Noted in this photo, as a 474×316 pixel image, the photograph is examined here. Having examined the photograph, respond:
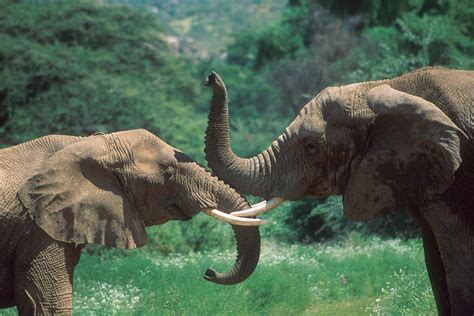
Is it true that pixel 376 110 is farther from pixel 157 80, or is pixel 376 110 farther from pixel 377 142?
pixel 157 80

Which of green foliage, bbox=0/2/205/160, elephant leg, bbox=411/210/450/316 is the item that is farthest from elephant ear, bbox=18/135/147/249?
green foliage, bbox=0/2/205/160

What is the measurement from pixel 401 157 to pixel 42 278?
2180 millimetres

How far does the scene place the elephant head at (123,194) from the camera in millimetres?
6312

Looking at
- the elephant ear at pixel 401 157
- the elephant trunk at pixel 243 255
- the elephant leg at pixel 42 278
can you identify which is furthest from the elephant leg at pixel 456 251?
the elephant leg at pixel 42 278

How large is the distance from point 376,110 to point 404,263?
15.4 feet

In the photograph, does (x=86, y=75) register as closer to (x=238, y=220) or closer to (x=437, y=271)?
(x=238, y=220)

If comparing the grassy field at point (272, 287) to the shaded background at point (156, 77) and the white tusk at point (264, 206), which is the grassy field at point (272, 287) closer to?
the white tusk at point (264, 206)

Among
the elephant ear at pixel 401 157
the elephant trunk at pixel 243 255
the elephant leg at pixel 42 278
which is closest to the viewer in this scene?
the elephant ear at pixel 401 157

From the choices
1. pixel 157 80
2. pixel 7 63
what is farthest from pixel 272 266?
pixel 157 80

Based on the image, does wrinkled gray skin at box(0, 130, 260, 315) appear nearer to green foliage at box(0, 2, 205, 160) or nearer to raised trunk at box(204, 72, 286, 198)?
raised trunk at box(204, 72, 286, 198)

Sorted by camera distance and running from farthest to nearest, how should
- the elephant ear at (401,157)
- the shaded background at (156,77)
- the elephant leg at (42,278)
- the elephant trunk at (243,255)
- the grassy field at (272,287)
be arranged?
the shaded background at (156,77), the grassy field at (272,287), the elephant trunk at (243,255), the elephant leg at (42,278), the elephant ear at (401,157)

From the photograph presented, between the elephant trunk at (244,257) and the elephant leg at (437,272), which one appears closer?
the elephant leg at (437,272)

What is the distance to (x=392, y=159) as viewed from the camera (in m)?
6.13

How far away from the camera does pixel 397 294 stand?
8484mm
